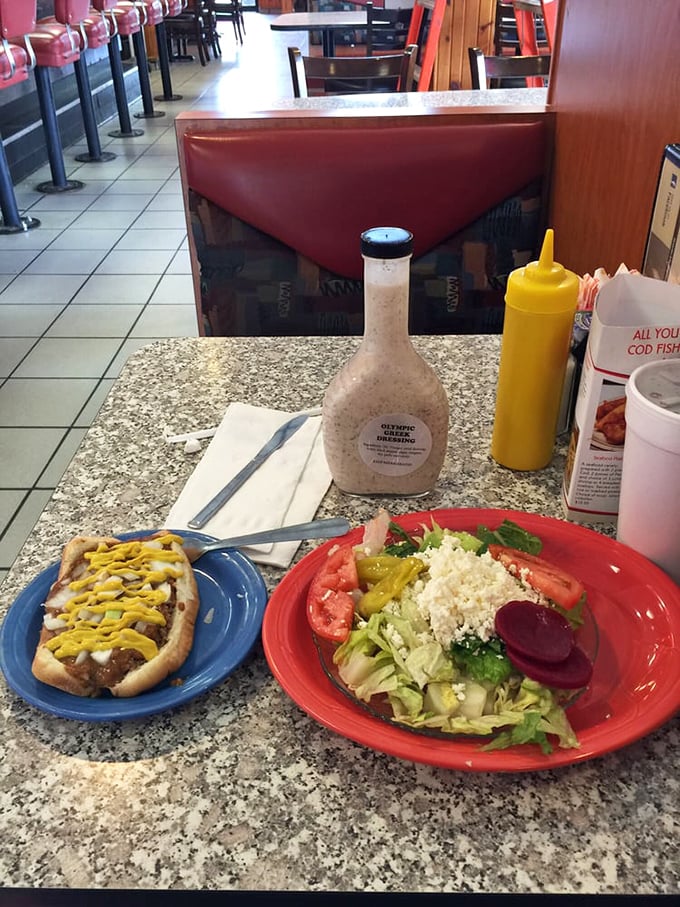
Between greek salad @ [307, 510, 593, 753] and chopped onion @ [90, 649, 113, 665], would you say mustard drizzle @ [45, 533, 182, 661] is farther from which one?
greek salad @ [307, 510, 593, 753]

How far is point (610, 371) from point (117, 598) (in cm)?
52

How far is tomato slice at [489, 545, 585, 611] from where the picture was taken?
0.70 metres

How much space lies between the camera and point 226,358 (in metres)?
1.31

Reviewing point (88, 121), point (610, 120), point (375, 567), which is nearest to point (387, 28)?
point (88, 121)

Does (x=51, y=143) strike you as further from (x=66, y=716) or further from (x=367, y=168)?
(x=66, y=716)

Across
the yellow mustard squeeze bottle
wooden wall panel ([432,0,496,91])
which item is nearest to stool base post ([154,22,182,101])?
wooden wall panel ([432,0,496,91])

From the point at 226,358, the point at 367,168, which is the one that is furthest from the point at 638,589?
the point at 367,168

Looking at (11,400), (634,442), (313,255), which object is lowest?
(11,400)

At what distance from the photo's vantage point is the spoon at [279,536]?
2.74 ft

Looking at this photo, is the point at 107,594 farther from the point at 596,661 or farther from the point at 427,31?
the point at 427,31

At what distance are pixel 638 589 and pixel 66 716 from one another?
1.73ft

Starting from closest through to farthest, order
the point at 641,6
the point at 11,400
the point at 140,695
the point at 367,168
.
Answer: the point at 140,695
the point at 641,6
the point at 367,168
the point at 11,400

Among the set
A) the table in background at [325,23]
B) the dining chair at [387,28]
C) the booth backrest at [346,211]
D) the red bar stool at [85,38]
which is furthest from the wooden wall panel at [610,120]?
the dining chair at [387,28]

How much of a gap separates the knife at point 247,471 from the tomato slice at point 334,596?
199 mm
